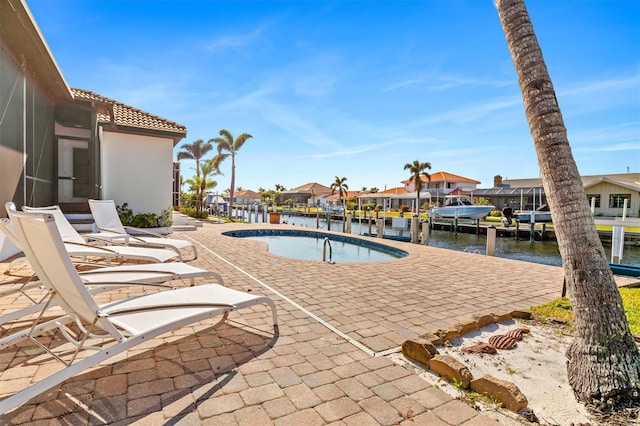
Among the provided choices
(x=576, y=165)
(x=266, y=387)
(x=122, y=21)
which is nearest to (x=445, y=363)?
(x=266, y=387)

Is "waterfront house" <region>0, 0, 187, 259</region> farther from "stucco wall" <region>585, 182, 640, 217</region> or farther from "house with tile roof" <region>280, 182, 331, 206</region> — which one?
"house with tile roof" <region>280, 182, 331, 206</region>

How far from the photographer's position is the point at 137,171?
12.8 meters

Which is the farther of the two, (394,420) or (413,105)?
(413,105)

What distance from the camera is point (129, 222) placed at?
40.3 ft

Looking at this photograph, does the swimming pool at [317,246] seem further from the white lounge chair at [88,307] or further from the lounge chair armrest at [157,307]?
the white lounge chair at [88,307]

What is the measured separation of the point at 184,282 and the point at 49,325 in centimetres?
275

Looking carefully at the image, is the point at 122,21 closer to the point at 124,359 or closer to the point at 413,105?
the point at 124,359

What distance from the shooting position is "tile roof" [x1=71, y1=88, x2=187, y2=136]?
12120 millimetres

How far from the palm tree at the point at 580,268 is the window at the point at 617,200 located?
4182 centimetres

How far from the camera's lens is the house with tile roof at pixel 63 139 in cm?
645

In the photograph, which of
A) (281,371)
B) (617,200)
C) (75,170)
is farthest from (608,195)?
(75,170)

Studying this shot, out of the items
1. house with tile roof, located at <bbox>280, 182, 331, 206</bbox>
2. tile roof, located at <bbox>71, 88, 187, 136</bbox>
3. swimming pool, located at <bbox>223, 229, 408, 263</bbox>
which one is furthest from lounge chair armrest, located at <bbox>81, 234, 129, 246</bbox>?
house with tile roof, located at <bbox>280, 182, 331, 206</bbox>

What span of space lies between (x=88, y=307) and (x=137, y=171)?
12082 mm

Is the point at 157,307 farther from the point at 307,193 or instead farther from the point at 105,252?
the point at 307,193
